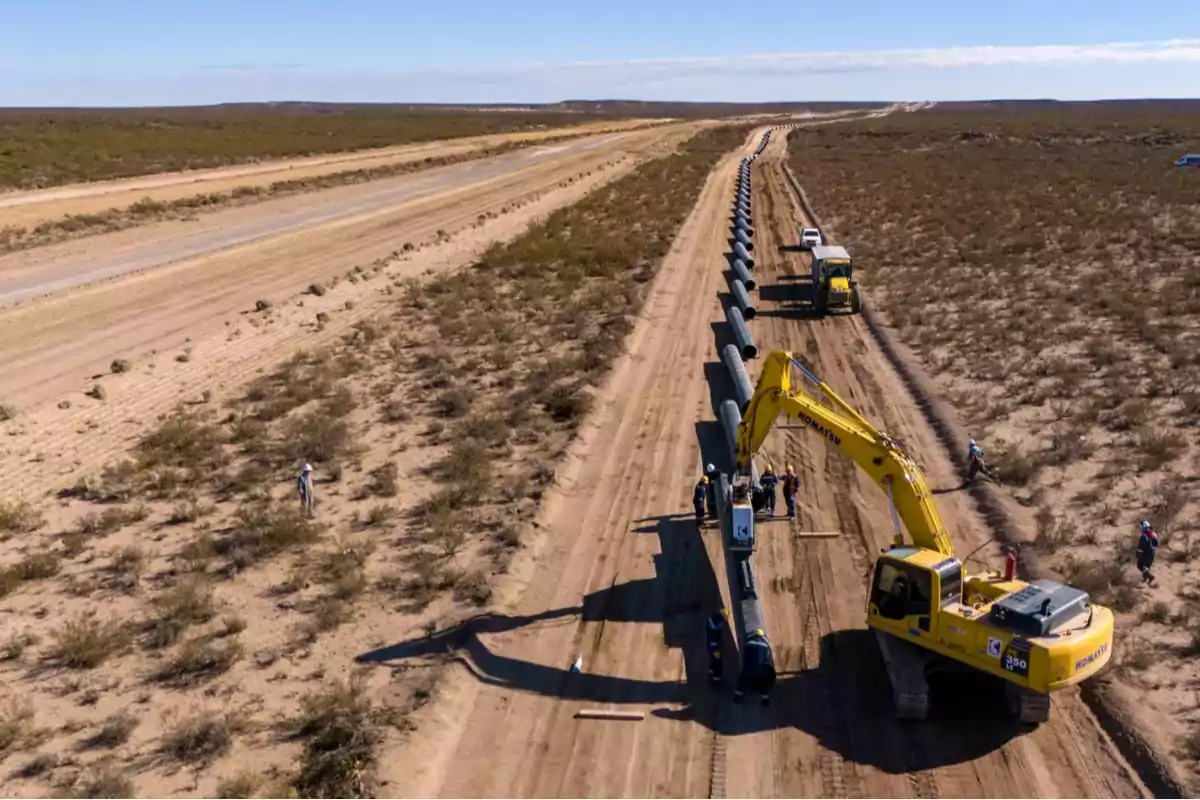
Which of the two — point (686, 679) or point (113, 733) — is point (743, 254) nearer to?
point (686, 679)

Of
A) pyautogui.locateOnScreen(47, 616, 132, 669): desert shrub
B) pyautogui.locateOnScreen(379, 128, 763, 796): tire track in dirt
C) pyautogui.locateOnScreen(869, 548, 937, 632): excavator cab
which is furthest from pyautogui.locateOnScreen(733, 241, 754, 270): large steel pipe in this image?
pyautogui.locateOnScreen(47, 616, 132, 669): desert shrub

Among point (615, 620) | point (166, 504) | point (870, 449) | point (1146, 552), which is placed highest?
point (870, 449)

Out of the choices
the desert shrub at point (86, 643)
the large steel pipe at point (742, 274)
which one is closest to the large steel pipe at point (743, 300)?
the large steel pipe at point (742, 274)

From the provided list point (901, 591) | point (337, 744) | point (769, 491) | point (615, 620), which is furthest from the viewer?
point (769, 491)

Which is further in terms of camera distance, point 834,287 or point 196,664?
point 834,287

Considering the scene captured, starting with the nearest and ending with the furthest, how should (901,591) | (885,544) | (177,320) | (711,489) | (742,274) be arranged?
(901,591), (885,544), (711,489), (177,320), (742,274)

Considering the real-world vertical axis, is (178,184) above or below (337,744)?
above

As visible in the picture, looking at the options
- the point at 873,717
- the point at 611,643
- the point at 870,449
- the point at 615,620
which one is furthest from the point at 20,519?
the point at 873,717
